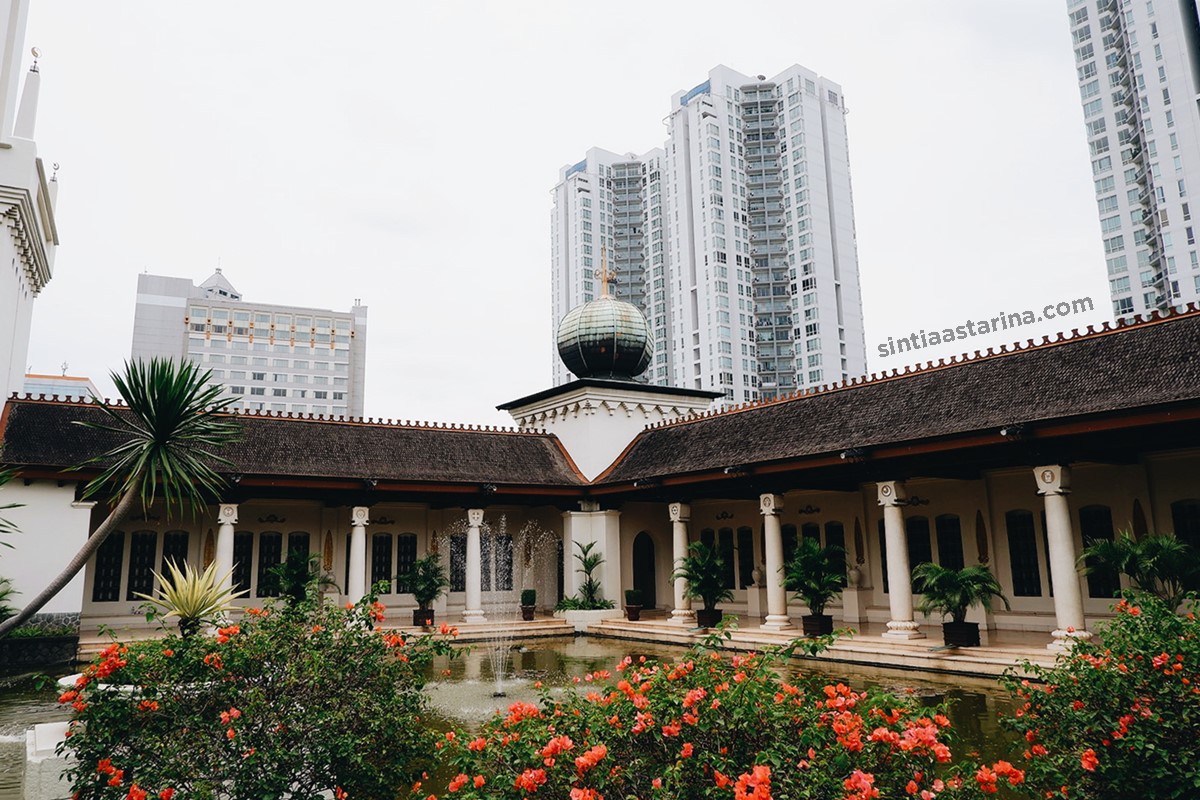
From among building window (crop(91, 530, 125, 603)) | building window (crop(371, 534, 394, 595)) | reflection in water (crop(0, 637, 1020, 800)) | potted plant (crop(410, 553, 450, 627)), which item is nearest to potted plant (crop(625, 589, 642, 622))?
reflection in water (crop(0, 637, 1020, 800))

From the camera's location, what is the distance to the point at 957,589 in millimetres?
14156

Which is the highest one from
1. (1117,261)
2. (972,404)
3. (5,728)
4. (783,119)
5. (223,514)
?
(783,119)

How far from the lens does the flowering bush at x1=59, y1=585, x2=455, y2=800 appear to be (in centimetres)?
483

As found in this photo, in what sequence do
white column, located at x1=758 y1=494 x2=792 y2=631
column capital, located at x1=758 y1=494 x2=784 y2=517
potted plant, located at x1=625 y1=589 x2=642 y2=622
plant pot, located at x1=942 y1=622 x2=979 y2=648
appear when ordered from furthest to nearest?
potted plant, located at x1=625 y1=589 x2=642 y2=622, column capital, located at x1=758 y1=494 x2=784 y2=517, white column, located at x1=758 y1=494 x2=792 y2=631, plant pot, located at x1=942 y1=622 x2=979 y2=648

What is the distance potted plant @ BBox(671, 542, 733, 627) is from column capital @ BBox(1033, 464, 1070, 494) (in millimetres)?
7469

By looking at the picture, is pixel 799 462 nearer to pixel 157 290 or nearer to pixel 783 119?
pixel 783 119

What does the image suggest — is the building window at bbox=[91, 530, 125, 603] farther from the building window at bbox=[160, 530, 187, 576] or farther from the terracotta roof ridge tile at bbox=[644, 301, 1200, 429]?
the terracotta roof ridge tile at bbox=[644, 301, 1200, 429]

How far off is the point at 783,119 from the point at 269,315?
53.8 metres

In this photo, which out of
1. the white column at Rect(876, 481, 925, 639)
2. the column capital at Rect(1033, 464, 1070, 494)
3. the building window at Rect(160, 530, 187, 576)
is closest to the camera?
the column capital at Rect(1033, 464, 1070, 494)

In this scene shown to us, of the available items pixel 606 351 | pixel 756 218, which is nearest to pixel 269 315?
pixel 756 218

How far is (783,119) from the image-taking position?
7519 cm

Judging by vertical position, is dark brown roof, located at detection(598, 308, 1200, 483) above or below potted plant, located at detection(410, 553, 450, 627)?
above

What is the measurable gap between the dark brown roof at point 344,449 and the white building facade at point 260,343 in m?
61.3

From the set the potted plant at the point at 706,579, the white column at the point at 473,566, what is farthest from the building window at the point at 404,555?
the potted plant at the point at 706,579
